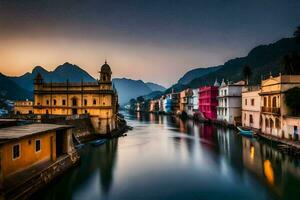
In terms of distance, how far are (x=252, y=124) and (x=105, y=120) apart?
27.2 metres

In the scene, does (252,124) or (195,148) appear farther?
(252,124)

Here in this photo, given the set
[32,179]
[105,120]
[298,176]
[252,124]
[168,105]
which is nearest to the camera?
[32,179]

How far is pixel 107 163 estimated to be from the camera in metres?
30.1

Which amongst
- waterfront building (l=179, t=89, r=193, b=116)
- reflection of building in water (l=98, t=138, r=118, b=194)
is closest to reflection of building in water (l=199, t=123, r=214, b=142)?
reflection of building in water (l=98, t=138, r=118, b=194)

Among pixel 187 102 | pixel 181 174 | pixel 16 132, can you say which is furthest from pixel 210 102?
pixel 16 132

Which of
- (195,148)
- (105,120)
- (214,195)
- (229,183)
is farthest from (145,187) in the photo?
(105,120)

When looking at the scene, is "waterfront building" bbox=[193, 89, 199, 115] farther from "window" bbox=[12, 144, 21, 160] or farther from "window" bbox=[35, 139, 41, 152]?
"window" bbox=[12, 144, 21, 160]

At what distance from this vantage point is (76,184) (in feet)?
72.9

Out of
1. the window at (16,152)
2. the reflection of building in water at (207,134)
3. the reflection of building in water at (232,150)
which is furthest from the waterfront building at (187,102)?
the window at (16,152)

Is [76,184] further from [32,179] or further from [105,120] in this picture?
[105,120]

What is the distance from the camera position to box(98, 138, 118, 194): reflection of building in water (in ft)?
75.4

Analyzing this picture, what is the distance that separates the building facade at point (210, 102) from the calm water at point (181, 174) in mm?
37511

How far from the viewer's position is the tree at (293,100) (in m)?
36.0

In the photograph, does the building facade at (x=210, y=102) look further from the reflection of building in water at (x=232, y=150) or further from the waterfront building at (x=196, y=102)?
the reflection of building in water at (x=232, y=150)
